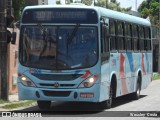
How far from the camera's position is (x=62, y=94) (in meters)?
14.9

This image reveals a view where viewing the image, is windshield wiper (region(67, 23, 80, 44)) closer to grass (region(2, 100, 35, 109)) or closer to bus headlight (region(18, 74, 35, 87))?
bus headlight (region(18, 74, 35, 87))

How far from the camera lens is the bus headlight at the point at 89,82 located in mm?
14750

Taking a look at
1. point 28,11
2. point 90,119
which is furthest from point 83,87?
point 28,11

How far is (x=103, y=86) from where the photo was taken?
50.8 ft

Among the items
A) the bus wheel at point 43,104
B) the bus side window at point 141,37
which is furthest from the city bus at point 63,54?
the bus side window at point 141,37

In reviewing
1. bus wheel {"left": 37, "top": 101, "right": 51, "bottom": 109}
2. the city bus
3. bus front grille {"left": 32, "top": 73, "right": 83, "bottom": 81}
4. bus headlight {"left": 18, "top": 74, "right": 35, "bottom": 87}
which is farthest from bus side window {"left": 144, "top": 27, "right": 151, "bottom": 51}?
bus headlight {"left": 18, "top": 74, "right": 35, "bottom": 87}

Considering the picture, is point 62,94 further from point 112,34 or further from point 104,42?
point 112,34

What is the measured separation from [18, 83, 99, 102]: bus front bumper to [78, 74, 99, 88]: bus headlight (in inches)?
3.4

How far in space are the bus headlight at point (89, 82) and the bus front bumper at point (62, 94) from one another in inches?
3.4

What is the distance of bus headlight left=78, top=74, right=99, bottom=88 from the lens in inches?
581

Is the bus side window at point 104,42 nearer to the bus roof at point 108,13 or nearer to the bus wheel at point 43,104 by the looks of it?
the bus roof at point 108,13

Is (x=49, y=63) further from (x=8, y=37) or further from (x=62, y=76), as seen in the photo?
(x=8, y=37)

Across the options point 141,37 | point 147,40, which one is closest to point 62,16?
point 141,37

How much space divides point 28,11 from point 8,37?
297 cm
